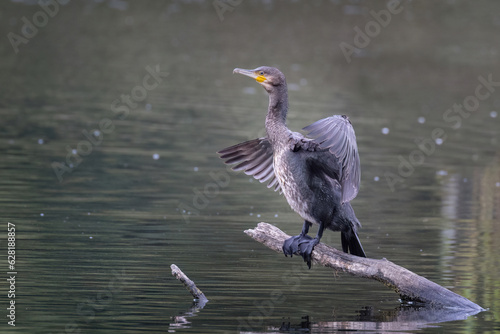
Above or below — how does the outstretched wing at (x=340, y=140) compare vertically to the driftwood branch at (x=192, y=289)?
above

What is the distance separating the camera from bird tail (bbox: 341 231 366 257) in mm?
9562

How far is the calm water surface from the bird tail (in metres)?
0.48

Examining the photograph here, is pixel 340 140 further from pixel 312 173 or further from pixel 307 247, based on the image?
pixel 307 247

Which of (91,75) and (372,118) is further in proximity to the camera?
(91,75)

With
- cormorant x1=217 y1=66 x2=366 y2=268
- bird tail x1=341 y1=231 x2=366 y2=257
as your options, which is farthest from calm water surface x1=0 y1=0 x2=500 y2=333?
cormorant x1=217 y1=66 x2=366 y2=268

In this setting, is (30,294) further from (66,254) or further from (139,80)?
(139,80)

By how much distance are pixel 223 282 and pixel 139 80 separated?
1805 centimetres

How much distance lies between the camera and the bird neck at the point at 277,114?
9.47 metres

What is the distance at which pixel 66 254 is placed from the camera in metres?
10.9

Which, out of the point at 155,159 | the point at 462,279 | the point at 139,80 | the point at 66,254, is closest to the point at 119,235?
the point at 66,254

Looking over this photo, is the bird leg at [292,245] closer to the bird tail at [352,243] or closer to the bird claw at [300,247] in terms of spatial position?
the bird claw at [300,247]

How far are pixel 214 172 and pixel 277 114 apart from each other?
725 centimetres

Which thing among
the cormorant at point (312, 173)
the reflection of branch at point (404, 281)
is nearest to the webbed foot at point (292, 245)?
the cormorant at point (312, 173)

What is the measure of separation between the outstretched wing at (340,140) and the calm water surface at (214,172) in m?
1.38
